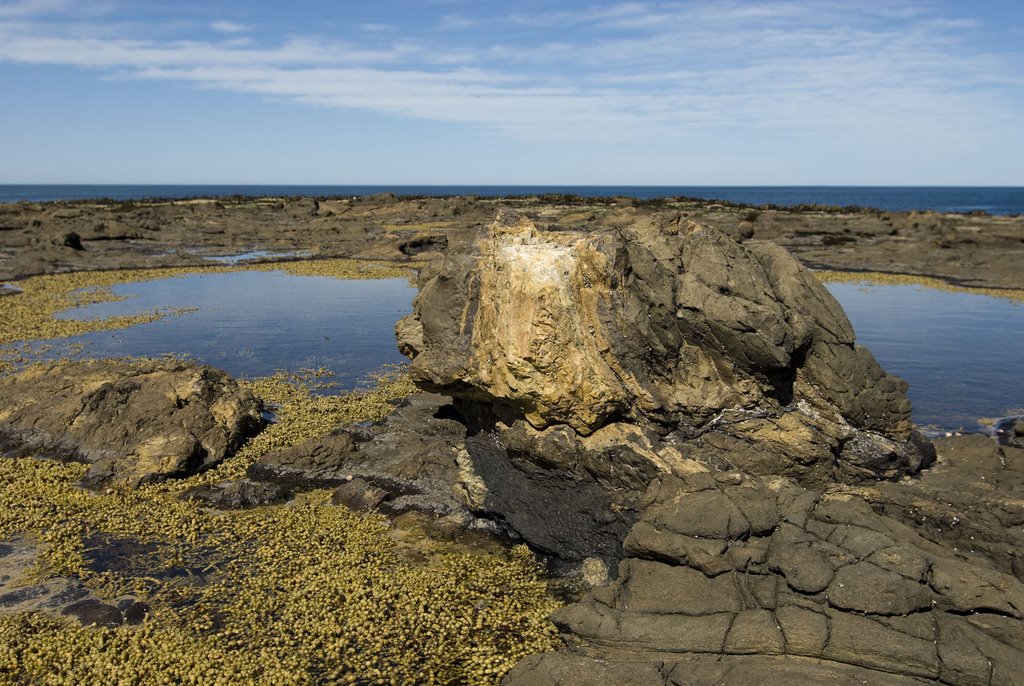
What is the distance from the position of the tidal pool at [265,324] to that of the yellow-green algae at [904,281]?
2817cm

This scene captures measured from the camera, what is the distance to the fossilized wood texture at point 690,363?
15289 mm

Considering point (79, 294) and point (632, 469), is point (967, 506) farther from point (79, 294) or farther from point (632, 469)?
point (79, 294)

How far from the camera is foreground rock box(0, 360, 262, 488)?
18.7m

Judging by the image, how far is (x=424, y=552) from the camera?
49.6 ft

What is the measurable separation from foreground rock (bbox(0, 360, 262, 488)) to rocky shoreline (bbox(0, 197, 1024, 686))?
2.9 inches

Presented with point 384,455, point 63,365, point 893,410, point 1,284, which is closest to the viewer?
point 893,410

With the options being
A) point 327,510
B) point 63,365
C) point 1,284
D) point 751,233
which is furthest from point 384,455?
point 751,233

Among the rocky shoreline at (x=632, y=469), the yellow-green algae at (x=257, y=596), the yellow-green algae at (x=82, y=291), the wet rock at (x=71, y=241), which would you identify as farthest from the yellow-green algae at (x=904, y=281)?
the wet rock at (x=71, y=241)

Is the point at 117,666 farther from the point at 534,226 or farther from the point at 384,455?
the point at 534,226

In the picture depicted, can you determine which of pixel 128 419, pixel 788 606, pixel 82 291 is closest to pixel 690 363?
pixel 788 606

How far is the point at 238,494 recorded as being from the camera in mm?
17547

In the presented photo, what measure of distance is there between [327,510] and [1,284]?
44.1 m

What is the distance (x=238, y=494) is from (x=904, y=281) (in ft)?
162

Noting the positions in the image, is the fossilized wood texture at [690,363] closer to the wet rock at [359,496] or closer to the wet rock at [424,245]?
the wet rock at [359,496]
